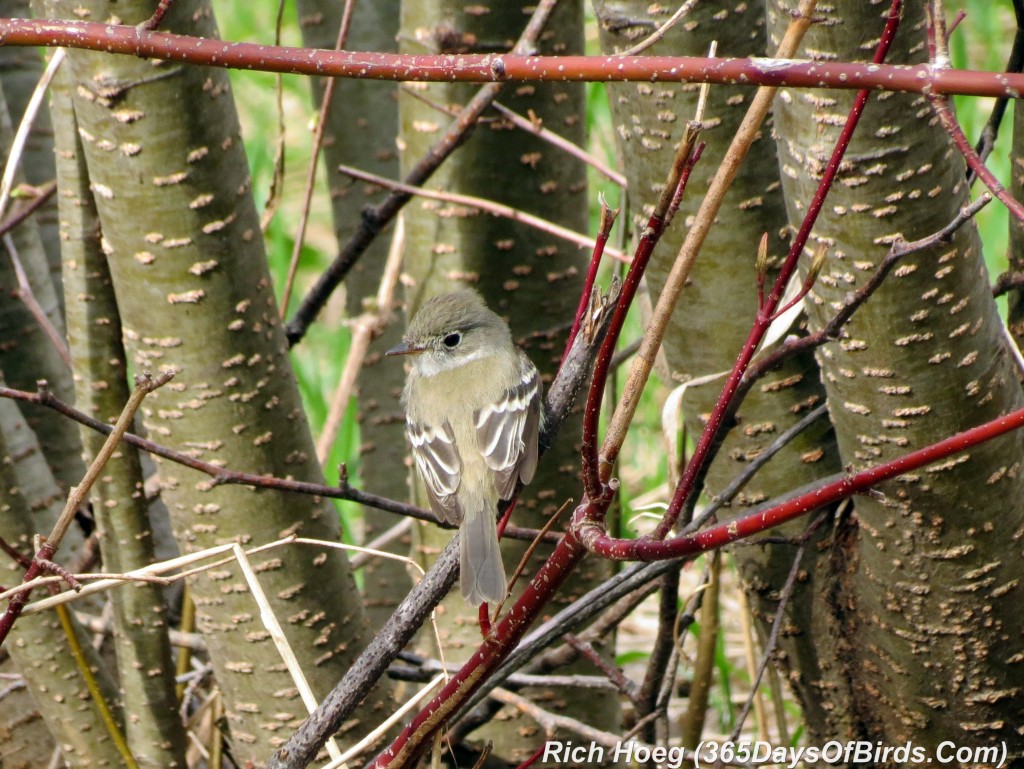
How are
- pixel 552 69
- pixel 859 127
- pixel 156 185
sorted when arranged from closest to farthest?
pixel 552 69 → pixel 859 127 → pixel 156 185

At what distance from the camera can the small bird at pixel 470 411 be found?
282 centimetres

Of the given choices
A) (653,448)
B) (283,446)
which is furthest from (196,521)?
(653,448)

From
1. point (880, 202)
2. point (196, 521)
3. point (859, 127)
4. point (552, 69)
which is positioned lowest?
point (196, 521)

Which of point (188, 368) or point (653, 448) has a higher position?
point (188, 368)

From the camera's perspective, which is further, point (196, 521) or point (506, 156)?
point (506, 156)

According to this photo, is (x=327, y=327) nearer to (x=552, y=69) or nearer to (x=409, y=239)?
(x=409, y=239)

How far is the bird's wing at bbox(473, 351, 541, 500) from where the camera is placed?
2.82 m

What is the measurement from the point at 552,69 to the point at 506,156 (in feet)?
6.35

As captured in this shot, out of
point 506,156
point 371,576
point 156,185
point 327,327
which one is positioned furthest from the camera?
point 327,327

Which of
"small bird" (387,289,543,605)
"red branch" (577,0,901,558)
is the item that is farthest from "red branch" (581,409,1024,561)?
"small bird" (387,289,543,605)

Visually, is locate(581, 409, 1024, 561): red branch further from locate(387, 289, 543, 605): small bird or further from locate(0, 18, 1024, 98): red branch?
locate(387, 289, 543, 605): small bird

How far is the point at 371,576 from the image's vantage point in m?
4.55

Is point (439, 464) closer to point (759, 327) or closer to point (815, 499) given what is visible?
point (759, 327)

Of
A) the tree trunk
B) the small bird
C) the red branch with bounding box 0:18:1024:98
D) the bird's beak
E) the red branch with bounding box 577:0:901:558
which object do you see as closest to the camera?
the red branch with bounding box 0:18:1024:98
